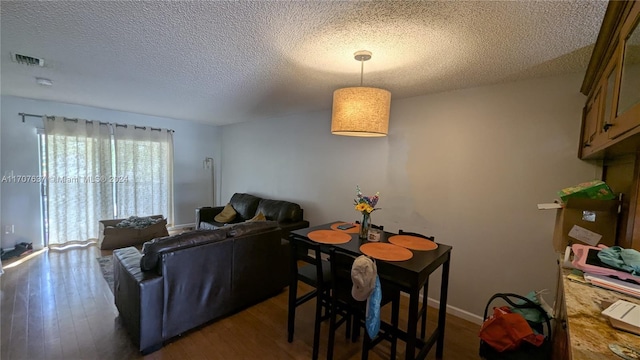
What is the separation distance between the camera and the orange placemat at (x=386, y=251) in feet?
5.79

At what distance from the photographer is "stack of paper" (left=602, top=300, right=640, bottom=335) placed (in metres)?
0.86

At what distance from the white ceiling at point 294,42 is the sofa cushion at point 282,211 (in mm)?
1881

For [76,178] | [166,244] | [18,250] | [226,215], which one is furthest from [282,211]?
[18,250]

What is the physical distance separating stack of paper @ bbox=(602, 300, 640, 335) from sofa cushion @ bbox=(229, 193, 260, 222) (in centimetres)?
441

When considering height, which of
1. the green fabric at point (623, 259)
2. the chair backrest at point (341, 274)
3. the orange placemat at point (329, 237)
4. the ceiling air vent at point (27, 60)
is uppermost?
the ceiling air vent at point (27, 60)

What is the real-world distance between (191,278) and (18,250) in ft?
12.1

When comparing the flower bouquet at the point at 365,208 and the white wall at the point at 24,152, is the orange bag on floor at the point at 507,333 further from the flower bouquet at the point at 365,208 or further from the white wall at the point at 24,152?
the white wall at the point at 24,152

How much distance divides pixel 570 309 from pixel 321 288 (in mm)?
1450

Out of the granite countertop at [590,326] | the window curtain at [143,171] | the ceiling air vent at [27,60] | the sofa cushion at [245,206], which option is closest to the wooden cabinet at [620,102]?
the granite countertop at [590,326]

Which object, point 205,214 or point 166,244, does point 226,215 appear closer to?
point 205,214

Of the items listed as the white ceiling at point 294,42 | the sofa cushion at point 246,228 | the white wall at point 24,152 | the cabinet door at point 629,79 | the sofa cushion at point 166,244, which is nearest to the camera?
the cabinet door at point 629,79

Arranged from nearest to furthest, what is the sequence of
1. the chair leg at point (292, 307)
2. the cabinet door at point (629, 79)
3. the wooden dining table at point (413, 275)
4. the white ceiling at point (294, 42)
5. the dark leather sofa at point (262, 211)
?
the cabinet door at point (629, 79), the white ceiling at point (294, 42), the wooden dining table at point (413, 275), the chair leg at point (292, 307), the dark leather sofa at point (262, 211)

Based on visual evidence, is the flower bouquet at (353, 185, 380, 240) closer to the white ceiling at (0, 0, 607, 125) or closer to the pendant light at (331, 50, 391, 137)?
the pendant light at (331, 50, 391, 137)

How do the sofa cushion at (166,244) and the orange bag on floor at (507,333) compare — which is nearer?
the orange bag on floor at (507,333)
